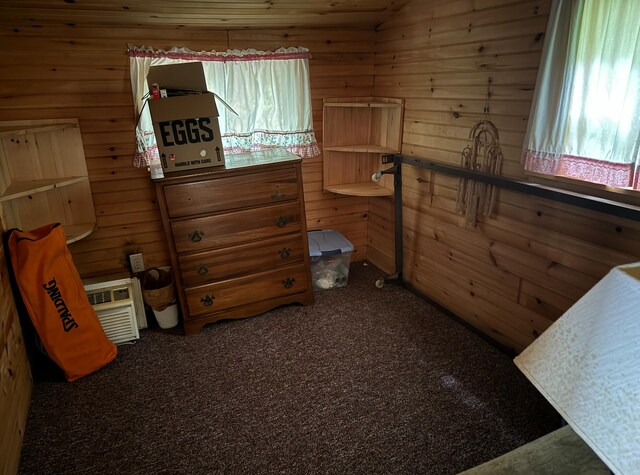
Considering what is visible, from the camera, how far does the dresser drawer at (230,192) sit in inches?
91.8

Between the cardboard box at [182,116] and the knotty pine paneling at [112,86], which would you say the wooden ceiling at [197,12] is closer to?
the knotty pine paneling at [112,86]

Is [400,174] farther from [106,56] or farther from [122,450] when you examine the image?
[122,450]

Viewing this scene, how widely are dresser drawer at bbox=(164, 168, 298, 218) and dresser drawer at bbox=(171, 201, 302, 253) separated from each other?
0.16 ft

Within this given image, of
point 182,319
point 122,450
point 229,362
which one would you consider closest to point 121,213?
point 182,319

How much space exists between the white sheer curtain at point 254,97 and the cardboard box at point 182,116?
32 centimetres

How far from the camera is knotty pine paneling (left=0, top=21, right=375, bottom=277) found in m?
2.29

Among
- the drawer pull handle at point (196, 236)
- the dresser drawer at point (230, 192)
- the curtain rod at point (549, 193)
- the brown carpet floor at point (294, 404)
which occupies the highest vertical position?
the curtain rod at point (549, 193)

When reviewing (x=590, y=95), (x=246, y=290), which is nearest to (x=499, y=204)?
(x=590, y=95)

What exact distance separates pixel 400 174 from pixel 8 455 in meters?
2.48

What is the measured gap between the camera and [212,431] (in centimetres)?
185

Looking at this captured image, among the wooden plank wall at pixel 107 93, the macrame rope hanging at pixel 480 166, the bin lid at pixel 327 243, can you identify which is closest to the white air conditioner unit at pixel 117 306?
the wooden plank wall at pixel 107 93

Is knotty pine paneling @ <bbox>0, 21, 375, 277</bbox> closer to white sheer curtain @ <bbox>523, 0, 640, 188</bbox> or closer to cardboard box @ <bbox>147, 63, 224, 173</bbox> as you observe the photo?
cardboard box @ <bbox>147, 63, 224, 173</bbox>

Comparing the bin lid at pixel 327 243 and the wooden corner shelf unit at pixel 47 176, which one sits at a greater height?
the wooden corner shelf unit at pixel 47 176

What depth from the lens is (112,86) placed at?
2.45m
